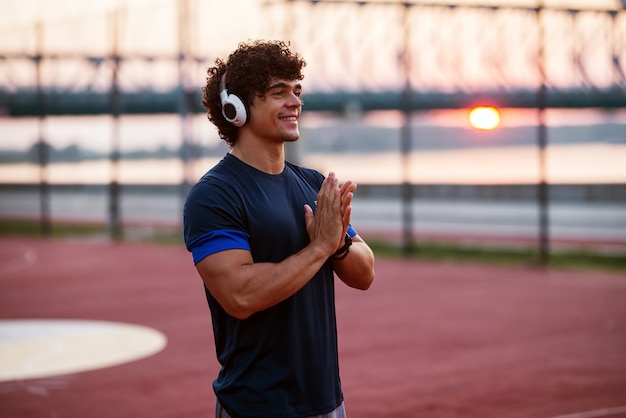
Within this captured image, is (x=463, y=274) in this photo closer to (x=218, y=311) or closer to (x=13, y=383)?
(x=13, y=383)

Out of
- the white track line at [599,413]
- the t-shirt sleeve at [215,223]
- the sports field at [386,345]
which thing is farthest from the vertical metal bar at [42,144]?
the t-shirt sleeve at [215,223]

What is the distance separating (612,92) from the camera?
78875 millimetres

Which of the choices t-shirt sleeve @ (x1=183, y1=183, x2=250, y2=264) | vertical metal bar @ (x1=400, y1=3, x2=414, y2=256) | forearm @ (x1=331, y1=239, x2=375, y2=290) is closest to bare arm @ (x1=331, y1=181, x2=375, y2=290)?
forearm @ (x1=331, y1=239, x2=375, y2=290)

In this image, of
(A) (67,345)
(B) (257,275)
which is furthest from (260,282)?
(A) (67,345)

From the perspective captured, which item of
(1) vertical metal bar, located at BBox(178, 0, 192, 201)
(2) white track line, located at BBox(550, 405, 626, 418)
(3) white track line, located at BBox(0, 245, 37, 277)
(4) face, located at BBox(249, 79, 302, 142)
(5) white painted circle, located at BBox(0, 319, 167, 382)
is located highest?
(1) vertical metal bar, located at BBox(178, 0, 192, 201)

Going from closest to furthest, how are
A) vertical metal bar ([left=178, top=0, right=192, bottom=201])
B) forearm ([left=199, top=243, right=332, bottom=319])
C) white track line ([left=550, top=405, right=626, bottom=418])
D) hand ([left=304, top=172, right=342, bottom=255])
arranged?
forearm ([left=199, top=243, right=332, bottom=319]) < hand ([left=304, top=172, right=342, bottom=255]) < white track line ([left=550, top=405, right=626, bottom=418]) < vertical metal bar ([left=178, top=0, right=192, bottom=201])

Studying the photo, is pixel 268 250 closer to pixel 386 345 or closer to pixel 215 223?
pixel 215 223

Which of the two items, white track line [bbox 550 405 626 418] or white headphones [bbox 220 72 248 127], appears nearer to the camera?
white headphones [bbox 220 72 248 127]

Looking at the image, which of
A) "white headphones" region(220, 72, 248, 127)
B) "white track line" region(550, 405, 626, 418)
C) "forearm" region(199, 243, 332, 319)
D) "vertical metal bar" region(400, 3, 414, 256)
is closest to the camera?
"forearm" region(199, 243, 332, 319)

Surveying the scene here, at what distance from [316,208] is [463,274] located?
12.2m

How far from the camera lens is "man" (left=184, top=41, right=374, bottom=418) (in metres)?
3.08

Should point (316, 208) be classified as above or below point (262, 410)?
above

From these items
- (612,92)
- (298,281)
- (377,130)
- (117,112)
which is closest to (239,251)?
(298,281)

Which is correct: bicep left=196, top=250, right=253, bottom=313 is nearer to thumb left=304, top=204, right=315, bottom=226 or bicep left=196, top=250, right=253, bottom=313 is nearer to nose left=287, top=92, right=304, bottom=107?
thumb left=304, top=204, right=315, bottom=226
